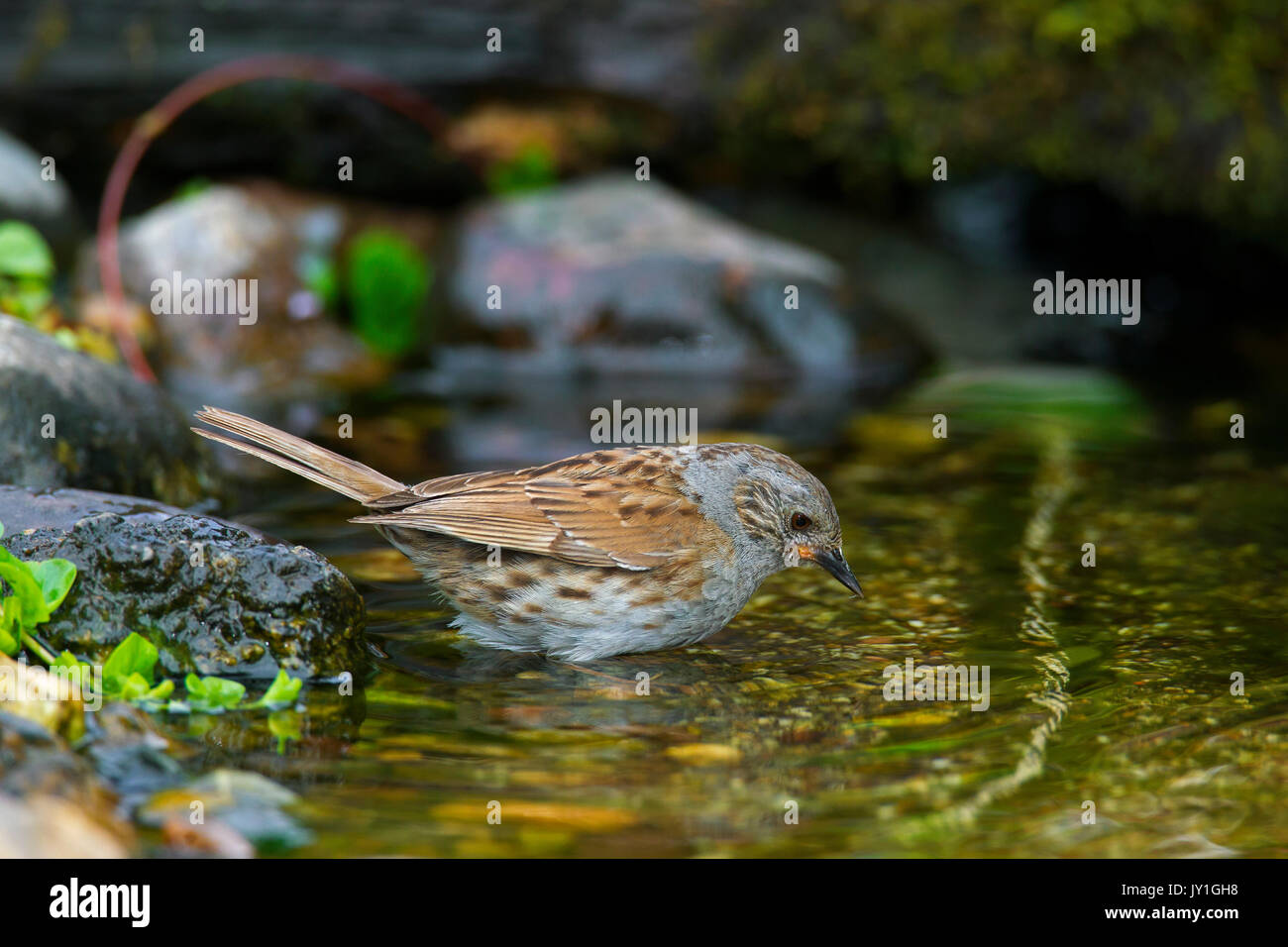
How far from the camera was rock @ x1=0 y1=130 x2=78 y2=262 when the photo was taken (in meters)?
10.6

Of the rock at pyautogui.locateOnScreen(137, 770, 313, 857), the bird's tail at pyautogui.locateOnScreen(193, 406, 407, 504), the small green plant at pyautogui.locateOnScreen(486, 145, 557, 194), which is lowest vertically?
the rock at pyautogui.locateOnScreen(137, 770, 313, 857)

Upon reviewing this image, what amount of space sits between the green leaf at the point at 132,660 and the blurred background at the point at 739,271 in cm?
93

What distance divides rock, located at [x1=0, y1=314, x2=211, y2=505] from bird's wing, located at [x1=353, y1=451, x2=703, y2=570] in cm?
169

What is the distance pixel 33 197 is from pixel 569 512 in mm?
6942

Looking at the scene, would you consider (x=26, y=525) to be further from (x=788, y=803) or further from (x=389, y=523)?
(x=788, y=803)

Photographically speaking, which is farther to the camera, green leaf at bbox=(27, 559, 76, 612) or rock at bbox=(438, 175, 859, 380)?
rock at bbox=(438, 175, 859, 380)

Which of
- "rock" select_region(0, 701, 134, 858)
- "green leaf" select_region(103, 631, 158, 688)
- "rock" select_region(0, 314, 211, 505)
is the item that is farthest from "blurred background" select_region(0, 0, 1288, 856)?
"rock" select_region(0, 701, 134, 858)

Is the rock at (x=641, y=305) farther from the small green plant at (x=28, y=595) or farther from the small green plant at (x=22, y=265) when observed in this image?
the small green plant at (x=28, y=595)

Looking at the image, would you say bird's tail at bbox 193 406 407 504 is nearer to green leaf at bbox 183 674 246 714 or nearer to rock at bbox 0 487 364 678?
rock at bbox 0 487 364 678

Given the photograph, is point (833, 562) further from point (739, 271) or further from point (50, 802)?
point (739, 271)

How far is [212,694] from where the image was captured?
4734 mm

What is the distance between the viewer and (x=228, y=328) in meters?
10.8

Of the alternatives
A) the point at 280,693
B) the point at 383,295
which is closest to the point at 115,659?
the point at 280,693

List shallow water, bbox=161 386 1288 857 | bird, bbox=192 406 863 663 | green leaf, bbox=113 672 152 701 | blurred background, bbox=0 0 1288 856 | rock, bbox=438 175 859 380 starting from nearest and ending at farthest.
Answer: shallow water, bbox=161 386 1288 857
green leaf, bbox=113 672 152 701
bird, bbox=192 406 863 663
blurred background, bbox=0 0 1288 856
rock, bbox=438 175 859 380
